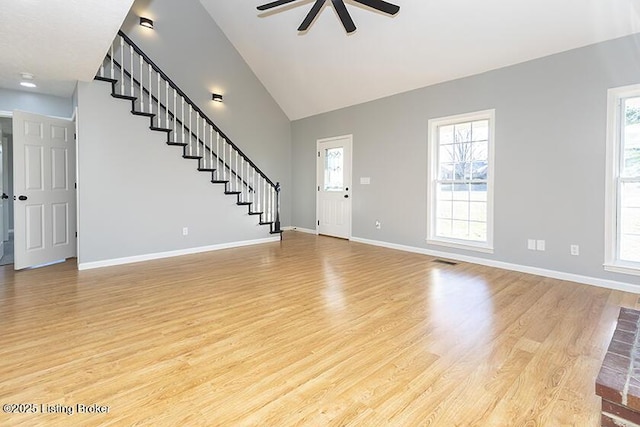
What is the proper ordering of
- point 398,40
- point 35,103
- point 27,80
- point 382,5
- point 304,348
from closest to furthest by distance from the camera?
point 304,348, point 382,5, point 27,80, point 398,40, point 35,103

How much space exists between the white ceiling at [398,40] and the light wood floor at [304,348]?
2.85 m

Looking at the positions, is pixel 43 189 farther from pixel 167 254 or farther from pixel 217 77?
pixel 217 77

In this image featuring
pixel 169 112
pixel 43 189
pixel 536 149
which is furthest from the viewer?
pixel 169 112

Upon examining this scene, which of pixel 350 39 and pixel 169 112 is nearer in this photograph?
pixel 350 39

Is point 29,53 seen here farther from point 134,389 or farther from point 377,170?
point 377,170

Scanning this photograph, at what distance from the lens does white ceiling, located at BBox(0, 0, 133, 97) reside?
2.57 m

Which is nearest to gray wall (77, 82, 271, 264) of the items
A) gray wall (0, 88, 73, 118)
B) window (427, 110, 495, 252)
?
gray wall (0, 88, 73, 118)

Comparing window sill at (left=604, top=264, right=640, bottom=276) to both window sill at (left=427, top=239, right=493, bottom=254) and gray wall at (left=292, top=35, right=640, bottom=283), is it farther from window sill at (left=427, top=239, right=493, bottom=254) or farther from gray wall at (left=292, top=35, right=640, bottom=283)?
window sill at (left=427, top=239, right=493, bottom=254)

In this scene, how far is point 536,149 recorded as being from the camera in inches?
162

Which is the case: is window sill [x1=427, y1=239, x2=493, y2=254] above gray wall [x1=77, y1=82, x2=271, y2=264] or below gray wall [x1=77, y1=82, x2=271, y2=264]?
below

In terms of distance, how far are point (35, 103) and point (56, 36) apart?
2.55 meters

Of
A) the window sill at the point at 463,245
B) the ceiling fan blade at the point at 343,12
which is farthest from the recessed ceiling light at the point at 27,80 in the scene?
the window sill at the point at 463,245

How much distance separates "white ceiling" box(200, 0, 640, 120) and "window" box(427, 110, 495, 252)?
76 centimetres

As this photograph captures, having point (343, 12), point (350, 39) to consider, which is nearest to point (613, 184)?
point (343, 12)
